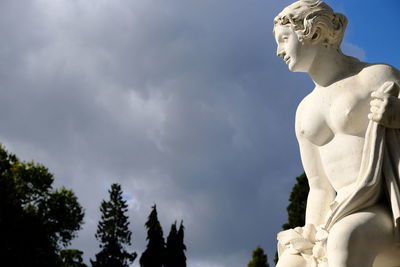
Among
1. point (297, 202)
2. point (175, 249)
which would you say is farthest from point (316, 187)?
point (175, 249)

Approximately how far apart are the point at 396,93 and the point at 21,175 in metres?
34.2

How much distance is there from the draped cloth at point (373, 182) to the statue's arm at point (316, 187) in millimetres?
473

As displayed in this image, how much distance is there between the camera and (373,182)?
559 centimetres

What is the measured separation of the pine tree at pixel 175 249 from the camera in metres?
50.0

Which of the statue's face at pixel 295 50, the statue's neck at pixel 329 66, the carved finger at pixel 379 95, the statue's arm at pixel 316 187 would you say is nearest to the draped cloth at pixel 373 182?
the carved finger at pixel 379 95

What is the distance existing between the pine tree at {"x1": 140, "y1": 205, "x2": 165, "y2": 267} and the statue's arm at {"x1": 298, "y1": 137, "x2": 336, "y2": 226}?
4525 cm

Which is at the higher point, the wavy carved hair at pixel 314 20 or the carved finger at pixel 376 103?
the wavy carved hair at pixel 314 20

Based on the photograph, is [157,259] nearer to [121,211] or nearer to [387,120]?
[121,211]

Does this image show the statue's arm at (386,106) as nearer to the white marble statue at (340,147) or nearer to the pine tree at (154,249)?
the white marble statue at (340,147)

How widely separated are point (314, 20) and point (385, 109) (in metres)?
1.19

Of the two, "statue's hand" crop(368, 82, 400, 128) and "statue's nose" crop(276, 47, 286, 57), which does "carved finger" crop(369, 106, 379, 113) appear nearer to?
"statue's hand" crop(368, 82, 400, 128)

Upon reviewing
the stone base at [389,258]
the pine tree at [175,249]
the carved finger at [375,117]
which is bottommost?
the stone base at [389,258]

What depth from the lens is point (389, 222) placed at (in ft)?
18.1

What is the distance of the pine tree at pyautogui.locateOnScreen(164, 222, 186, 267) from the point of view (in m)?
50.0
